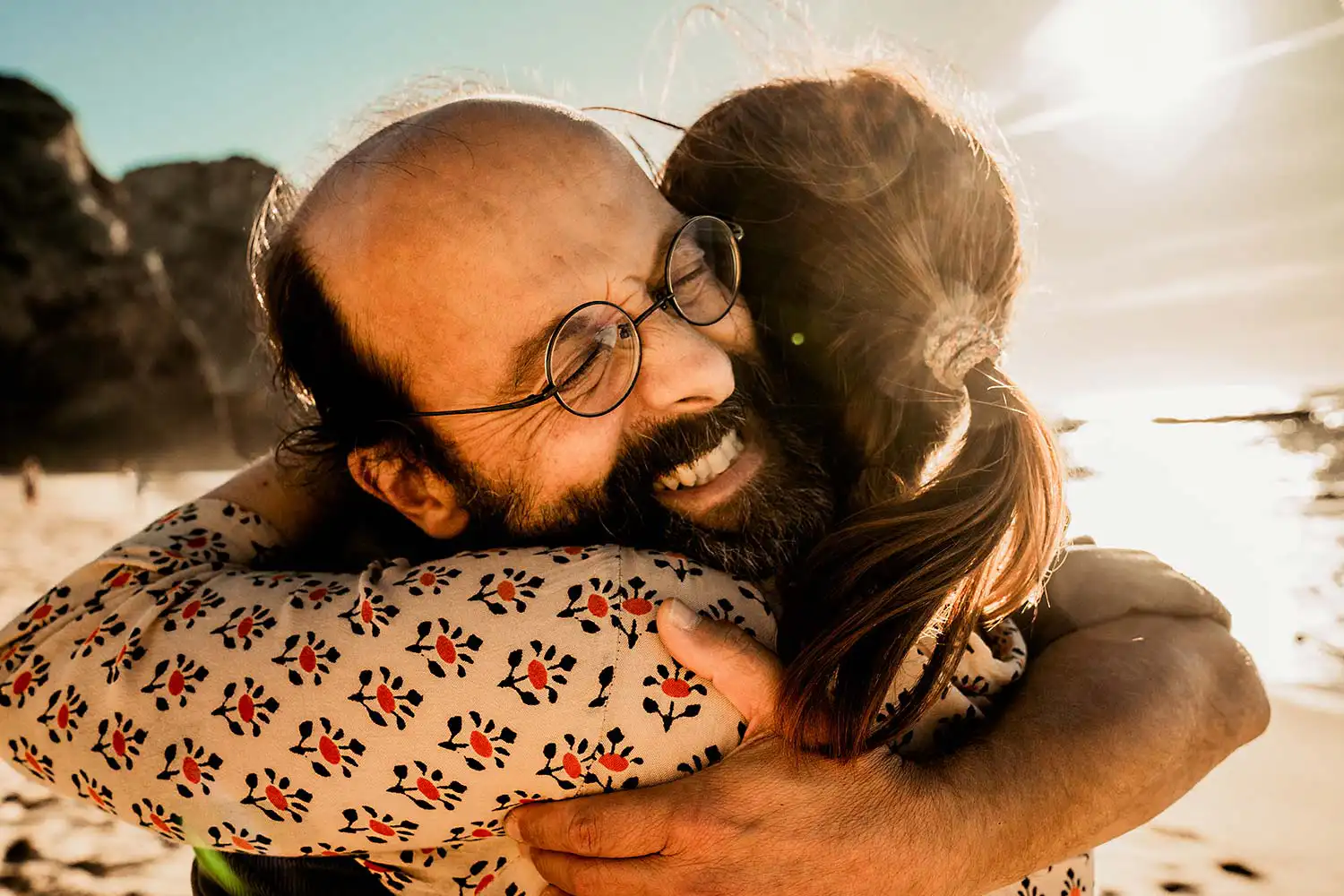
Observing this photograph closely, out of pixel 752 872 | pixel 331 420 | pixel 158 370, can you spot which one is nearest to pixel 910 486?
pixel 752 872

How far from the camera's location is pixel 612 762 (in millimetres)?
1272

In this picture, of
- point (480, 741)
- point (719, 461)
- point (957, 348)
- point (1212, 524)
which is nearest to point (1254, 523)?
point (1212, 524)

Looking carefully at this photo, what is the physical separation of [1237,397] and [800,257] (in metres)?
82.8

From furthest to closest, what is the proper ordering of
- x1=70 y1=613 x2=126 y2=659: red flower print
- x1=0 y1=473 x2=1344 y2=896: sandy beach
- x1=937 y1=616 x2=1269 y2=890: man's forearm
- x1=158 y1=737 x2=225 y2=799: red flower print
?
x1=0 y1=473 x2=1344 y2=896: sandy beach < x1=70 y1=613 x2=126 y2=659: red flower print < x1=937 y1=616 x2=1269 y2=890: man's forearm < x1=158 y1=737 x2=225 y2=799: red flower print

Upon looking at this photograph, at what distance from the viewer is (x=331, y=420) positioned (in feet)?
7.13

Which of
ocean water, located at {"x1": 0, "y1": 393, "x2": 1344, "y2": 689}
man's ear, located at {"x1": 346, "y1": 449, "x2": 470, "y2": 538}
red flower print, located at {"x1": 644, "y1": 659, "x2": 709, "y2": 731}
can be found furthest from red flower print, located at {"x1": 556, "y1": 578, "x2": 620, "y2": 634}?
ocean water, located at {"x1": 0, "y1": 393, "x2": 1344, "y2": 689}

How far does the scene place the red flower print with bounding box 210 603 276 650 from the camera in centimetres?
140

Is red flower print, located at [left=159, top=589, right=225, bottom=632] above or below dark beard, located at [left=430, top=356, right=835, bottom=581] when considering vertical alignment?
below

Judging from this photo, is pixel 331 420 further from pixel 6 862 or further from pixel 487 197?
pixel 6 862

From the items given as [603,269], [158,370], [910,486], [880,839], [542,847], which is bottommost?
[158,370]

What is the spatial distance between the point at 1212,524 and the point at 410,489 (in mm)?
18105

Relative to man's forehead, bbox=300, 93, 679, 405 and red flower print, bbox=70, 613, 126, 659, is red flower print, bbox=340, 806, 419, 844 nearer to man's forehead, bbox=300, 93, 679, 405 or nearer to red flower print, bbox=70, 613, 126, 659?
red flower print, bbox=70, 613, 126, 659

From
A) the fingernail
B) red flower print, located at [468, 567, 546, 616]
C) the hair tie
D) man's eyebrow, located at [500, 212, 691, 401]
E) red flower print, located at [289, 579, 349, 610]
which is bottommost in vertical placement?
red flower print, located at [289, 579, 349, 610]

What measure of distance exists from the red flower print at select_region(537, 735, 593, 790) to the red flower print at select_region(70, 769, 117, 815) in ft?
2.67
